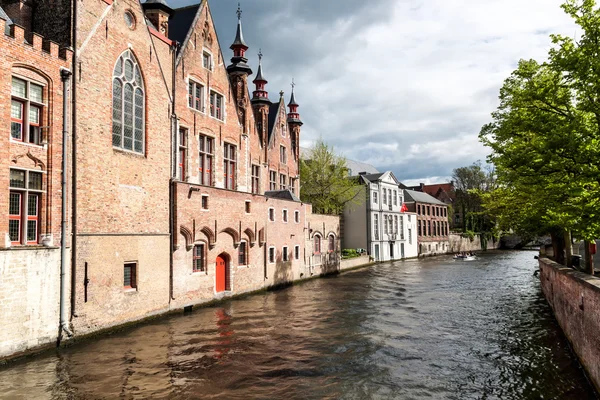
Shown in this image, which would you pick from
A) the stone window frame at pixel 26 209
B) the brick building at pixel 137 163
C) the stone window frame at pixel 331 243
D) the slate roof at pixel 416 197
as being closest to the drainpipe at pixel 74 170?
the brick building at pixel 137 163

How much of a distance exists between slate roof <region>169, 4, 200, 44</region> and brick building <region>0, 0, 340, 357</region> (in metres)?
0.09

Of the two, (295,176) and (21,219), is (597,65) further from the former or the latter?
(295,176)

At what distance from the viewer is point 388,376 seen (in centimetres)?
1280

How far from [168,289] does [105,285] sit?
4.04 metres

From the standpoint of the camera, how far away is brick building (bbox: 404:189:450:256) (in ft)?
219

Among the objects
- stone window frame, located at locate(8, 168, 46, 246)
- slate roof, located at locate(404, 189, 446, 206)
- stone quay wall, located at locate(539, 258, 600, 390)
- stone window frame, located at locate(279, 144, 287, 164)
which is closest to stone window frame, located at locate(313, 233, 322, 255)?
stone window frame, located at locate(279, 144, 287, 164)

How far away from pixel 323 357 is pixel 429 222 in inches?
2309

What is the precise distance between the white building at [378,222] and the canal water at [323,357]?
28632 millimetres

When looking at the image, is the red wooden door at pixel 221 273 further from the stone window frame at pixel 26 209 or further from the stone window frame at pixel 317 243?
the stone window frame at pixel 317 243

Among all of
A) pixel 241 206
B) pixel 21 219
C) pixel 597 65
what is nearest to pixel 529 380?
pixel 597 65

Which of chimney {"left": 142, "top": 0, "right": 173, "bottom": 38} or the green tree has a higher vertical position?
chimney {"left": 142, "top": 0, "right": 173, "bottom": 38}

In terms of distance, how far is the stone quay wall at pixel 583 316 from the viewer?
10633 millimetres

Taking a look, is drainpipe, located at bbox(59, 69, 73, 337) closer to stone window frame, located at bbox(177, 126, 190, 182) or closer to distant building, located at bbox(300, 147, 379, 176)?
stone window frame, located at bbox(177, 126, 190, 182)

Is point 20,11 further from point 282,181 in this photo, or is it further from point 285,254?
point 282,181
